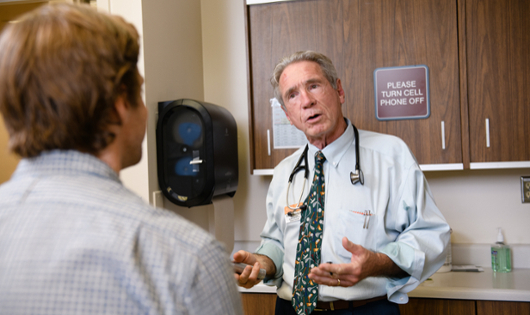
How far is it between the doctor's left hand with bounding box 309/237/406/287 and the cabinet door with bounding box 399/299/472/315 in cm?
69

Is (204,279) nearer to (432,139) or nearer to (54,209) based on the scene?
(54,209)

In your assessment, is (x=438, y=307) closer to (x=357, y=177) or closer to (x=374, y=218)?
(x=374, y=218)

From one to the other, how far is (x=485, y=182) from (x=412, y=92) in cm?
66

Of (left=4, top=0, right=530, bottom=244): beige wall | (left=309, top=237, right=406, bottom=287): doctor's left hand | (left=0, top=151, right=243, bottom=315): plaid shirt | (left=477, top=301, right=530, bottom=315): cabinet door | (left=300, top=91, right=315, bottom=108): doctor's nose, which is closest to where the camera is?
(left=0, top=151, right=243, bottom=315): plaid shirt

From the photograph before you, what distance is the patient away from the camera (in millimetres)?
524

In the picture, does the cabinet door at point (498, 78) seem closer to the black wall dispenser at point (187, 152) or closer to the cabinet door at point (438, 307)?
the cabinet door at point (438, 307)

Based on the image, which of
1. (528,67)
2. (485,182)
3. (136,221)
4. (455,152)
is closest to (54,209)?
(136,221)

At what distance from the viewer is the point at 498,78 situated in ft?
6.54

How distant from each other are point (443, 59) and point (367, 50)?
0.35 meters

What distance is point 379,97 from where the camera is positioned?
2.11 metres

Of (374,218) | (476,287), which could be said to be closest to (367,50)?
(374,218)

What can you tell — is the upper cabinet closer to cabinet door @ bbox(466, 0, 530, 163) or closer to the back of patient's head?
cabinet door @ bbox(466, 0, 530, 163)

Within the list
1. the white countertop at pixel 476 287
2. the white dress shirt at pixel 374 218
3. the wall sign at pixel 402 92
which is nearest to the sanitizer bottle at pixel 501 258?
the white countertop at pixel 476 287

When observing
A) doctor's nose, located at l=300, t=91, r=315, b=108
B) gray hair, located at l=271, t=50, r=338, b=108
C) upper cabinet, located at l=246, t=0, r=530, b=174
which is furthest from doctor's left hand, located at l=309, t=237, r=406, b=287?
upper cabinet, located at l=246, t=0, r=530, b=174
